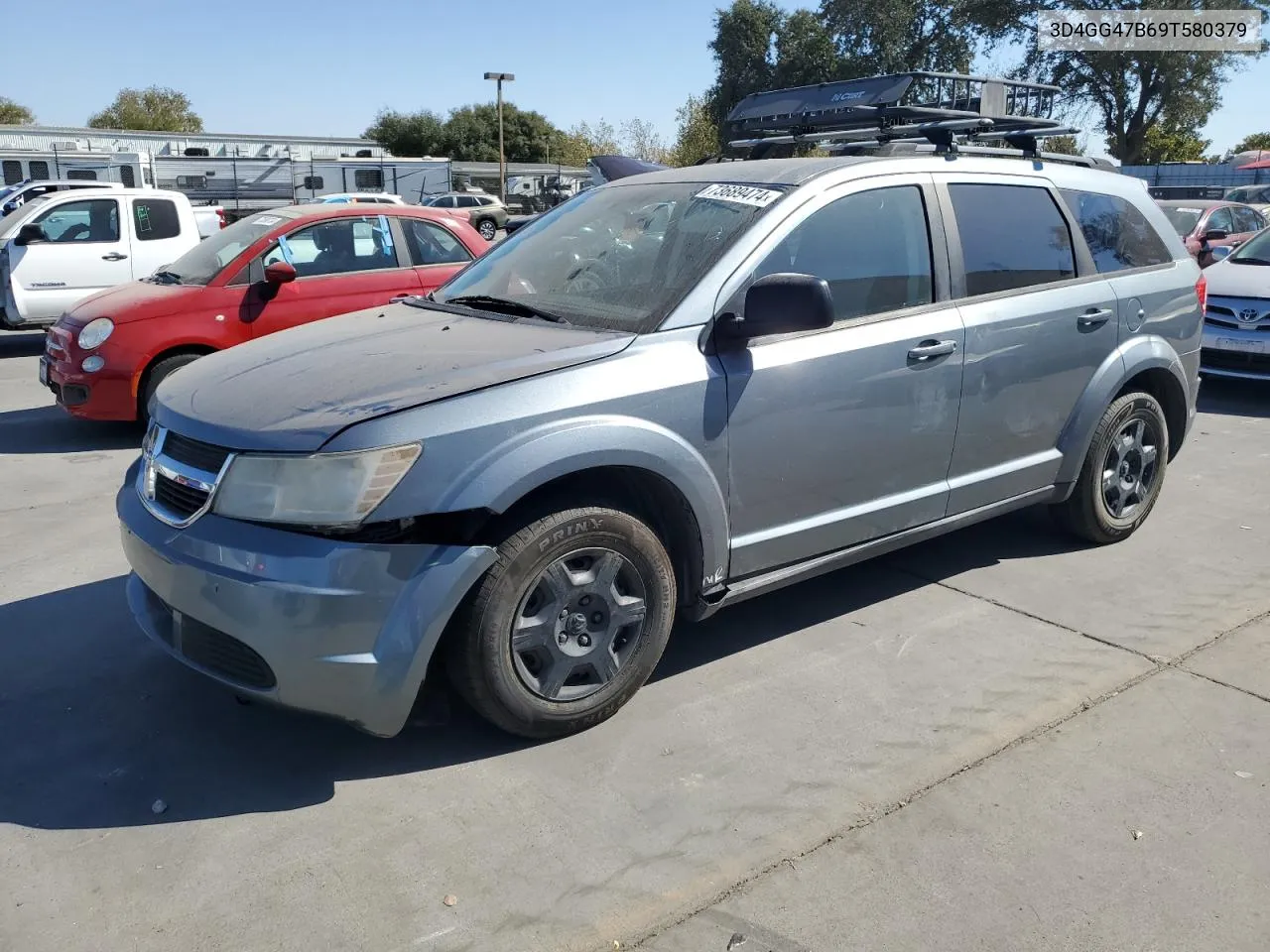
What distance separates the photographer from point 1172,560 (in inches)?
197

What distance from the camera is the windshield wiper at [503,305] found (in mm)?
3730

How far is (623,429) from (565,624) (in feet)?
2.06

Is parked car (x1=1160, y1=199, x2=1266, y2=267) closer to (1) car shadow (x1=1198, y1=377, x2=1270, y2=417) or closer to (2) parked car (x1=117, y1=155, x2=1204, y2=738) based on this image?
(1) car shadow (x1=1198, y1=377, x2=1270, y2=417)

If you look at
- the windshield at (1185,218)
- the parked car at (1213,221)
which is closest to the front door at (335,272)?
the parked car at (1213,221)

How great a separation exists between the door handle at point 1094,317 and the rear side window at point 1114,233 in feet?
0.70

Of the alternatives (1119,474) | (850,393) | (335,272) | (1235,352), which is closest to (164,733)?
(850,393)

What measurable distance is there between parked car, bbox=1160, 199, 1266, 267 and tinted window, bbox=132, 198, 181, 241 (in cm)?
1196

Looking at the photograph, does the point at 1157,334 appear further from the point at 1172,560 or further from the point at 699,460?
the point at 699,460

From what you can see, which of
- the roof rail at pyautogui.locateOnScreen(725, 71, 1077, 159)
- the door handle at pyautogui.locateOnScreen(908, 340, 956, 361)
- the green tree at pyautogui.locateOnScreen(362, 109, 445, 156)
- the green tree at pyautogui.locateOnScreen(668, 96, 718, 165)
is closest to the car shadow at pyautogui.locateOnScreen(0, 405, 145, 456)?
the roof rail at pyautogui.locateOnScreen(725, 71, 1077, 159)

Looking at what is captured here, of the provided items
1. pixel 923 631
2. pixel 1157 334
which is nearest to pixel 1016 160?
pixel 1157 334

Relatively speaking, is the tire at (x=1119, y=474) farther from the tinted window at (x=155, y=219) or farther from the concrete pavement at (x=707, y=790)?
the tinted window at (x=155, y=219)

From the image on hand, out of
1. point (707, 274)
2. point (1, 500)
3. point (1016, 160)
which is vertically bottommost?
point (1, 500)

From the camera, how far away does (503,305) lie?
12.9ft

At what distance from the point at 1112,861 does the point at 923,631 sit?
57.8 inches
